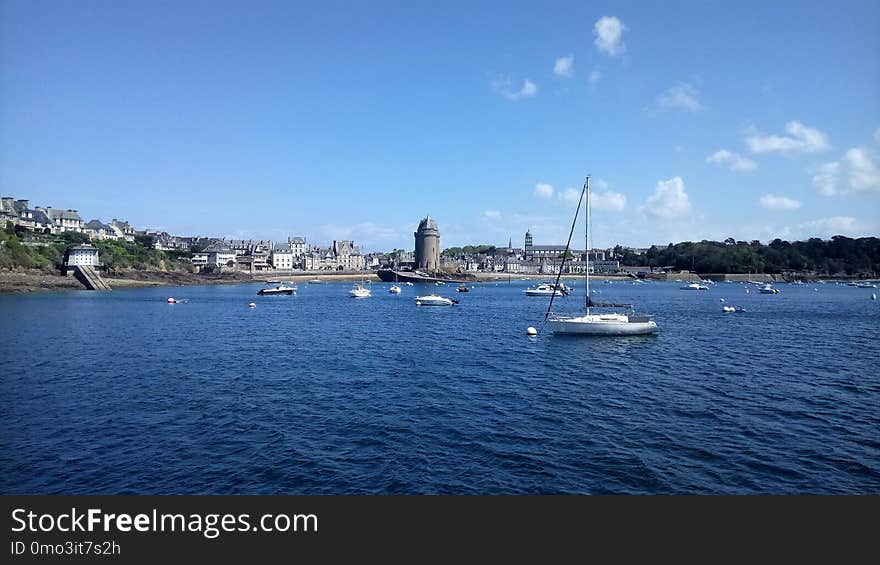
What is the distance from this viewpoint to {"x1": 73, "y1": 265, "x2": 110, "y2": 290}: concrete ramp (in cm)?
11012

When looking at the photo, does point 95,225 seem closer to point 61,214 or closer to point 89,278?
→ point 61,214

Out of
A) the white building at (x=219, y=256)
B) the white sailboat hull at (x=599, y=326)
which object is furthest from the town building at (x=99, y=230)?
the white sailboat hull at (x=599, y=326)

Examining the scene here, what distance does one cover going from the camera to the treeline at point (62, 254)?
10762 cm

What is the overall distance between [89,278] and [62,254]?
19.8 m

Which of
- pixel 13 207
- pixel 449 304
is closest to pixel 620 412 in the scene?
pixel 449 304

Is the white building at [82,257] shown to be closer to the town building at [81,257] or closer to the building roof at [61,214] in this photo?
the town building at [81,257]

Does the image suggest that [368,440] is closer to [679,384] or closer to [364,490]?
[364,490]

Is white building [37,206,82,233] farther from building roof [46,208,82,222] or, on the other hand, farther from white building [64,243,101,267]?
white building [64,243,101,267]

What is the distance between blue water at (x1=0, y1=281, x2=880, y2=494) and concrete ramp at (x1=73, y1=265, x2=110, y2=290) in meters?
77.5

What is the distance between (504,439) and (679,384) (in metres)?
13.7

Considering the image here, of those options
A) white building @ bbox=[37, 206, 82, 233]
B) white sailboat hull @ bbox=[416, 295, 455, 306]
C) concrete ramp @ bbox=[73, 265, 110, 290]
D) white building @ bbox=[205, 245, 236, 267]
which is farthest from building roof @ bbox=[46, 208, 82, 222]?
white sailboat hull @ bbox=[416, 295, 455, 306]

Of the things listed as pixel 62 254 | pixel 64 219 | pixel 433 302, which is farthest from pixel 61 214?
pixel 433 302

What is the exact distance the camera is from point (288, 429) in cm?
1898

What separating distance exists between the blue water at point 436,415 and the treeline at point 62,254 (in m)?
83.8
